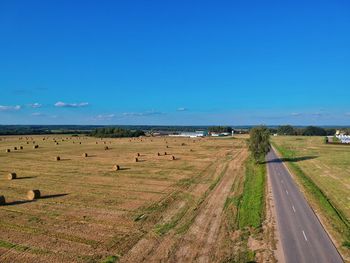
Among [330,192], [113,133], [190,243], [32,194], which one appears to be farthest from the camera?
[113,133]

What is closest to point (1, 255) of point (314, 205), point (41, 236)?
point (41, 236)

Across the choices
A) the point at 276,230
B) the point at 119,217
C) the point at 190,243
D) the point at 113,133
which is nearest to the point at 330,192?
the point at 276,230

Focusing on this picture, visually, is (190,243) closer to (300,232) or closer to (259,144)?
(300,232)

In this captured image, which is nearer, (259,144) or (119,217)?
(119,217)

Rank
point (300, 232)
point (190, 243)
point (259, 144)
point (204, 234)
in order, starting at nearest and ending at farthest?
point (190, 243) → point (204, 234) → point (300, 232) → point (259, 144)

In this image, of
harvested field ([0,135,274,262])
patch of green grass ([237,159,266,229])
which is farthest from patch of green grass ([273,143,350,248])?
harvested field ([0,135,274,262])

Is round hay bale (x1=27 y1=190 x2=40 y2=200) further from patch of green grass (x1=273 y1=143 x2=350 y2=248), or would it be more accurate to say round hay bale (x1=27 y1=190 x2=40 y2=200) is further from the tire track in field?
patch of green grass (x1=273 y1=143 x2=350 y2=248)

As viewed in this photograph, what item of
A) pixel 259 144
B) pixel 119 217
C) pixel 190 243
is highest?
pixel 259 144
